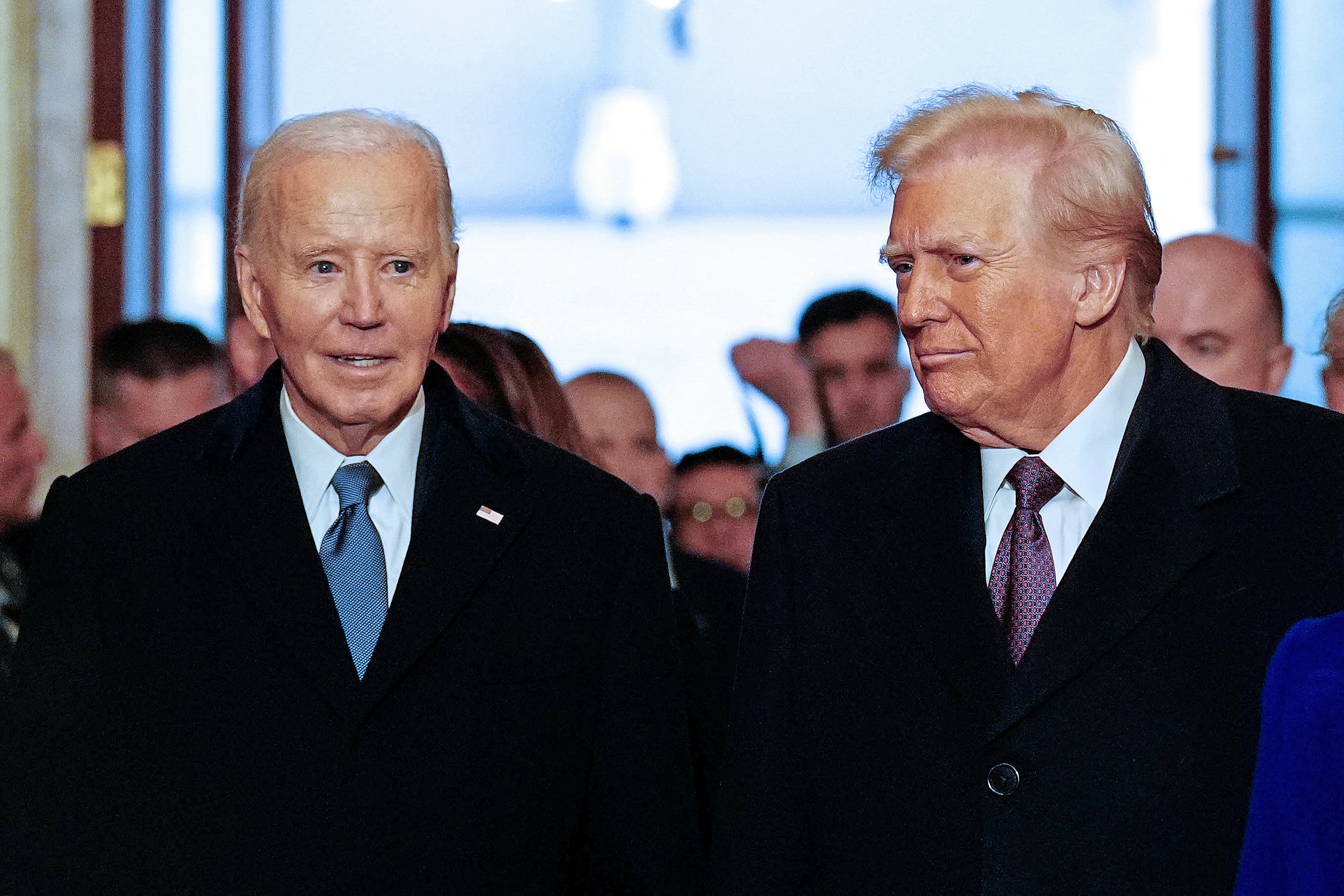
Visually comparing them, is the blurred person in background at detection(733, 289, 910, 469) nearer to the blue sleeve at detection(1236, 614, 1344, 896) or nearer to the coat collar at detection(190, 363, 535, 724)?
the coat collar at detection(190, 363, 535, 724)

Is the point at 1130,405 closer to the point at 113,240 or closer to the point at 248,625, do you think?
the point at 248,625

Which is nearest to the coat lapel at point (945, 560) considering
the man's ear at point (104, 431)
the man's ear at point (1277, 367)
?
the man's ear at point (1277, 367)

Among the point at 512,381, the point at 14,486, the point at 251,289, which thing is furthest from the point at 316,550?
the point at 14,486

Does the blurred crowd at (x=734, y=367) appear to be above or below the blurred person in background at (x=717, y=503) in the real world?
above

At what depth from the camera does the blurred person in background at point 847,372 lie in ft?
11.9

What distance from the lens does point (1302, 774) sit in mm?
1287

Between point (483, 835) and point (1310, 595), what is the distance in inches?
36.8

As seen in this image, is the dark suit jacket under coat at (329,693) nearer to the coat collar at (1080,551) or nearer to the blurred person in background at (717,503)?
the coat collar at (1080,551)

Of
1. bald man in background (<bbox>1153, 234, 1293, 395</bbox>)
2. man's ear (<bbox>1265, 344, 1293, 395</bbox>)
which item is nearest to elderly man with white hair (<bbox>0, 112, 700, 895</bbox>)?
bald man in background (<bbox>1153, 234, 1293, 395</bbox>)

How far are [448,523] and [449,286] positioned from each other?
283mm

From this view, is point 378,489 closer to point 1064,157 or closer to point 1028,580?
point 1028,580

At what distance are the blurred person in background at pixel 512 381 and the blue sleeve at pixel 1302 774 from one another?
4.18ft

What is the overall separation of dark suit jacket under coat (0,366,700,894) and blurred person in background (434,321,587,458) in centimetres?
42

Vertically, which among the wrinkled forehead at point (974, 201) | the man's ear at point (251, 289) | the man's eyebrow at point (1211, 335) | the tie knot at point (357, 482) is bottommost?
the tie knot at point (357, 482)
